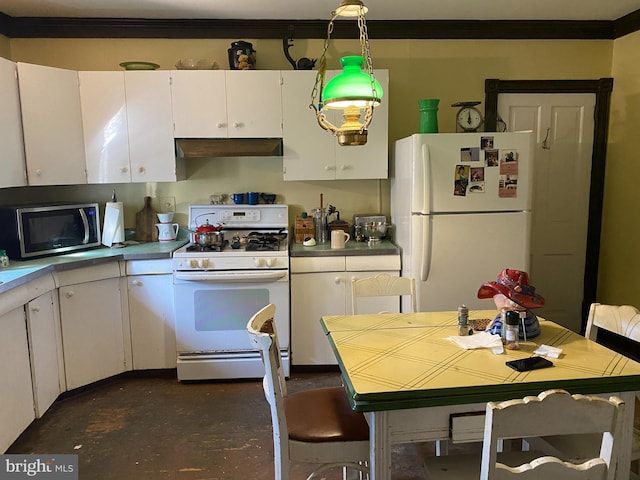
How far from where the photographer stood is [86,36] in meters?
3.61

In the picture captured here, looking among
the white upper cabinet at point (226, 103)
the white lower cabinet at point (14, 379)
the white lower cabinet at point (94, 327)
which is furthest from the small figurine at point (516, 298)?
the white lower cabinet at point (94, 327)

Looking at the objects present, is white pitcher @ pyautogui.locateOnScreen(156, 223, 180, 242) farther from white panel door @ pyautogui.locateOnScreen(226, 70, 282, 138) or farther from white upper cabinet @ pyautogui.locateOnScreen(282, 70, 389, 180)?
white upper cabinet @ pyautogui.locateOnScreen(282, 70, 389, 180)

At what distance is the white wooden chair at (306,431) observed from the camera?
172 cm

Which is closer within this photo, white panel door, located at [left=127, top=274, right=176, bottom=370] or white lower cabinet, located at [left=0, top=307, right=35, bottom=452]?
white lower cabinet, located at [left=0, top=307, right=35, bottom=452]

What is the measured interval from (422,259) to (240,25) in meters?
2.15

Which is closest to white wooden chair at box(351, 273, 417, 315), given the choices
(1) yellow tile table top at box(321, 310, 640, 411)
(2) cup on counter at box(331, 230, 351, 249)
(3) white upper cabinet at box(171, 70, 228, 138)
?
(1) yellow tile table top at box(321, 310, 640, 411)

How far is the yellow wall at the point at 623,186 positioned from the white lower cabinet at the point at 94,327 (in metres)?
3.63

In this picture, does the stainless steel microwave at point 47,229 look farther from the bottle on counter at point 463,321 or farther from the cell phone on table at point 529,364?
the cell phone on table at point 529,364

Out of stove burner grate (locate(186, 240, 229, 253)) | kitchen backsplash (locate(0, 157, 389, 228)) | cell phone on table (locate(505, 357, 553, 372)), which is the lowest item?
cell phone on table (locate(505, 357, 553, 372))

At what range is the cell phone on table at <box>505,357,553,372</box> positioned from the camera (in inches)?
65.5

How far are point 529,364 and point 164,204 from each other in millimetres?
2937

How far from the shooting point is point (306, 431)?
1.84 m

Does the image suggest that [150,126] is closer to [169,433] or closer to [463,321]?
[169,433]

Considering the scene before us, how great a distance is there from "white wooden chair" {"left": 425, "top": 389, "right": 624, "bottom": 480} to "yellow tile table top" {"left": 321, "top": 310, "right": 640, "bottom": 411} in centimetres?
30
